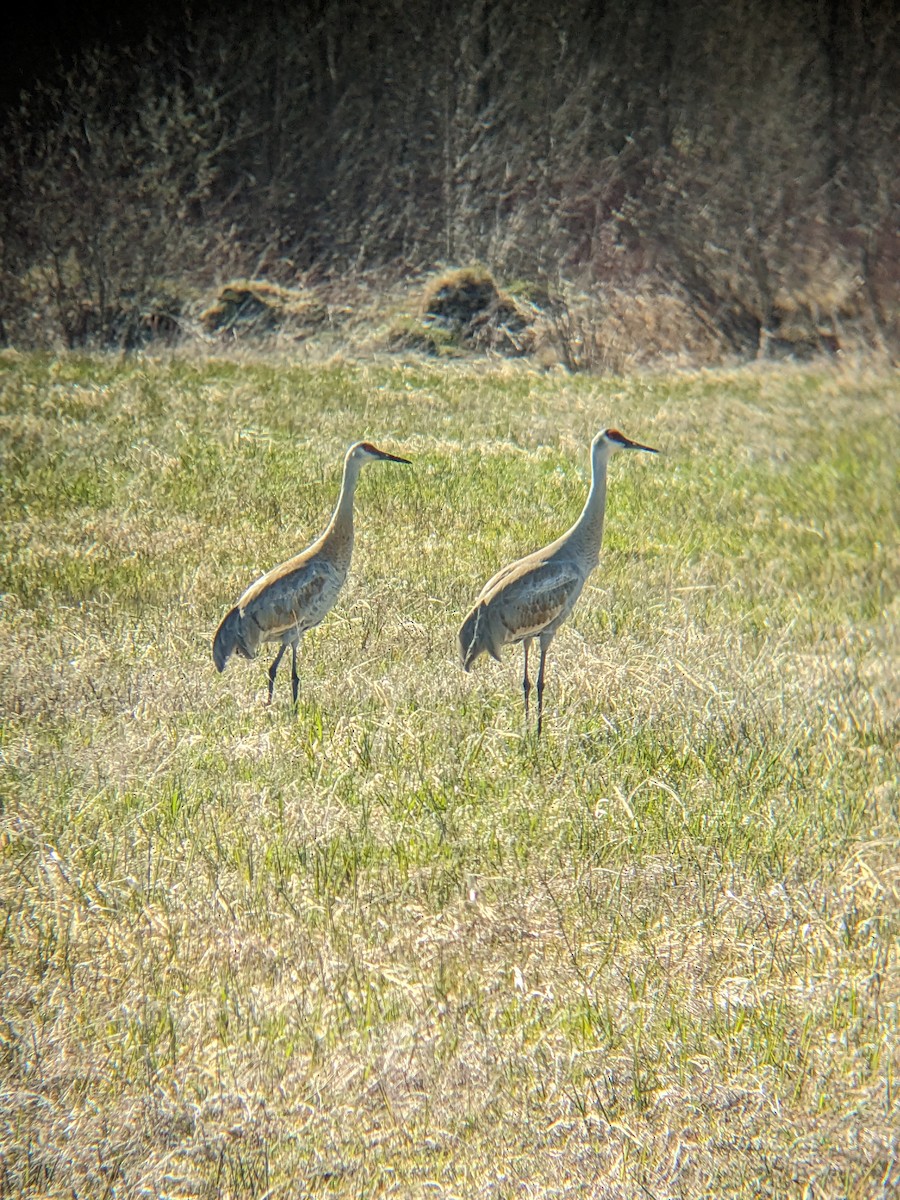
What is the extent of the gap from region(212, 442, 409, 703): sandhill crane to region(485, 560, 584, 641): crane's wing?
71cm

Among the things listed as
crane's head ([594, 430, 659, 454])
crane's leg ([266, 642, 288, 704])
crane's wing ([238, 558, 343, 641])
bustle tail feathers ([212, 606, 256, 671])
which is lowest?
crane's leg ([266, 642, 288, 704])

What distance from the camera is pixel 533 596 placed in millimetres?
5445

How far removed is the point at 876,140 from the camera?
18969mm

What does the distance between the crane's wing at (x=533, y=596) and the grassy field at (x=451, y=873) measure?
35 cm

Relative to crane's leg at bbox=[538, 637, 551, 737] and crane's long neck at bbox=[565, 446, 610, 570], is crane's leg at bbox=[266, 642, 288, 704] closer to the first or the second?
A: crane's leg at bbox=[538, 637, 551, 737]

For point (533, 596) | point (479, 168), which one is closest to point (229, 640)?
point (533, 596)

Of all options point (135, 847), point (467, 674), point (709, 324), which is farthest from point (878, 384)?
point (709, 324)

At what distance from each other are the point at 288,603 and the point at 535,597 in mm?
1044

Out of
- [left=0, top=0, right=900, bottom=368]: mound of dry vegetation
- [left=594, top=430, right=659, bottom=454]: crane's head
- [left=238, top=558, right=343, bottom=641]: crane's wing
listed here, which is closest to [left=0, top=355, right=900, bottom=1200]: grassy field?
[left=238, top=558, right=343, bottom=641]: crane's wing

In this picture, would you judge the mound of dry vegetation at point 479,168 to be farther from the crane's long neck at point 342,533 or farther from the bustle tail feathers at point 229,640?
the bustle tail feathers at point 229,640

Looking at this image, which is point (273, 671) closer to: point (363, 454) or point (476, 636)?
point (476, 636)

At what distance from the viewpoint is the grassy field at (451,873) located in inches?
119

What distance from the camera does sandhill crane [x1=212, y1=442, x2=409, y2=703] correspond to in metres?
5.50

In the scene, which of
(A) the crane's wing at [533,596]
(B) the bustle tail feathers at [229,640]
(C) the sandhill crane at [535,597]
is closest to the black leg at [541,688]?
(C) the sandhill crane at [535,597]
